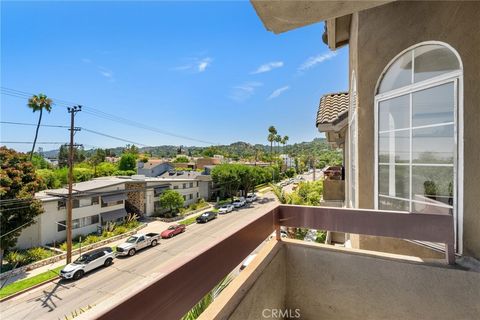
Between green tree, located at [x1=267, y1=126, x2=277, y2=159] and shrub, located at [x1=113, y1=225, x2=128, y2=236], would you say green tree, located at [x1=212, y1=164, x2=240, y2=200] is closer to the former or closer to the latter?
shrub, located at [x1=113, y1=225, x2=128, y2=236]

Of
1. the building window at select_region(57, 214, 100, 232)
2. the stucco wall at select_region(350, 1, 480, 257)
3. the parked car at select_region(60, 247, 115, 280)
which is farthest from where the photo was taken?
the building window at select_region(57, 214, 100, 232)

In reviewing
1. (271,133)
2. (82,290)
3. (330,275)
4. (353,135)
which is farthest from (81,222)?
(271,133)

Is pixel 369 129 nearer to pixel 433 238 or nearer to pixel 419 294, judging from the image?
pixel 433 238

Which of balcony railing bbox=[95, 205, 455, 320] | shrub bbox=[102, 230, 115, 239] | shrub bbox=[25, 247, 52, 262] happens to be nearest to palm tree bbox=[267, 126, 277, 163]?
shrub bbox=[102, 230, 115, 239]

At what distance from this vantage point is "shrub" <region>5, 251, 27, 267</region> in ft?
49.5

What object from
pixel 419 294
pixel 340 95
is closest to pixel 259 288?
pixel 419 294

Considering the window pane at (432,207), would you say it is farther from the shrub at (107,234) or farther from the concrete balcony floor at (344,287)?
the shrub at (107,234)

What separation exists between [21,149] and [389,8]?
2357cm

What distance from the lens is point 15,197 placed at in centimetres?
1488

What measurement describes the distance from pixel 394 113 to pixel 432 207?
50.1 inches

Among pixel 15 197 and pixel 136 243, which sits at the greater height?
pixel 15 197

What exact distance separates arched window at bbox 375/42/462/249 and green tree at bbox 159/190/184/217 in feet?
87.1

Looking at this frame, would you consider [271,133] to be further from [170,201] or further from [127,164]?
[170,201]

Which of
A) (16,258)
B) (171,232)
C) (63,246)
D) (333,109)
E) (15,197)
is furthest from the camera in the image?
(171,232)
